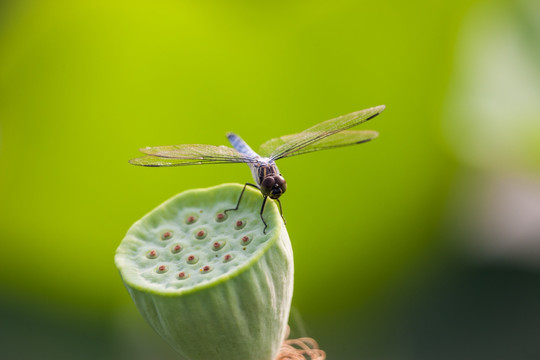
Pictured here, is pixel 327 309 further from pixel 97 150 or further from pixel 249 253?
pixel 249 253

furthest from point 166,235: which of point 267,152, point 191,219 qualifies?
point 267,152

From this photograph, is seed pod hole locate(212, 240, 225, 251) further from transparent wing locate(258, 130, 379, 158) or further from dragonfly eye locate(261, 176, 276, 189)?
transparent wing locate(258, 130, 379, 158)

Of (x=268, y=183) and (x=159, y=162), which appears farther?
(x=159, y=162)

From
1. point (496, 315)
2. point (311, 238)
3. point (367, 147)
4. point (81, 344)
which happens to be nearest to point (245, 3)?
point (367, 147)

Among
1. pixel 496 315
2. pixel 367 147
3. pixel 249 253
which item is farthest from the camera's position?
pixel 496 315

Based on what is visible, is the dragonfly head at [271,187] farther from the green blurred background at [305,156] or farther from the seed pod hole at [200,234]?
the green blurred background at [305,156]

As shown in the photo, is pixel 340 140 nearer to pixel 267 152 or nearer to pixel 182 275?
pixel 267 152

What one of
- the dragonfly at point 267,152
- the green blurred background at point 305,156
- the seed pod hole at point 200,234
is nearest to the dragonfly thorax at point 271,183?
the dragonfly at point 267,152
